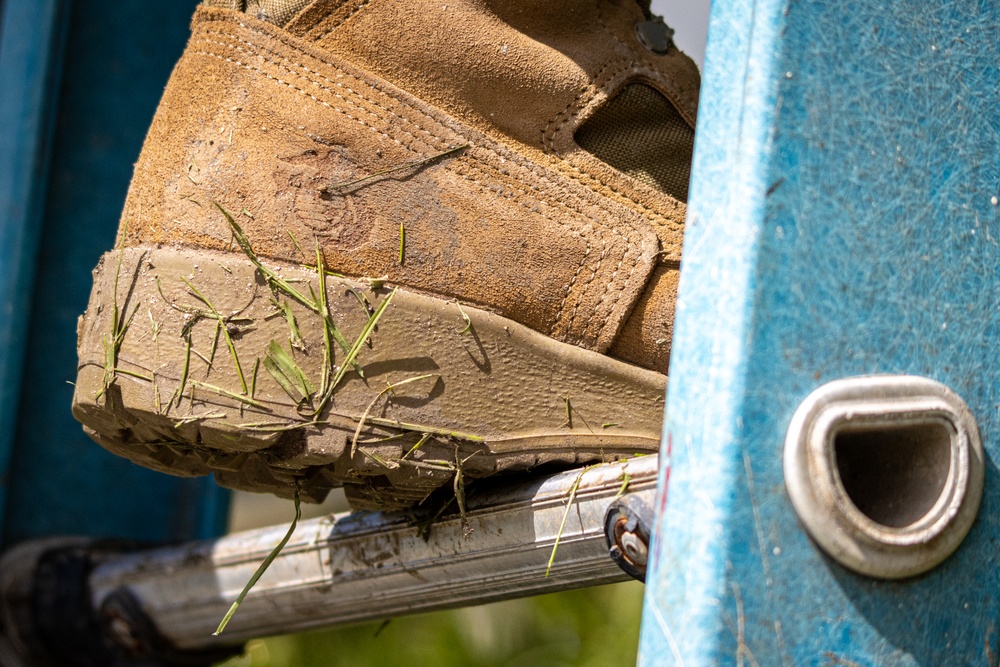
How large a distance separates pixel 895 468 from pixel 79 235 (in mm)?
1631

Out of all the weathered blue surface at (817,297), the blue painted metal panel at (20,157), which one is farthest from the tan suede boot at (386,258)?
the blue painted metal panel at (20,157)

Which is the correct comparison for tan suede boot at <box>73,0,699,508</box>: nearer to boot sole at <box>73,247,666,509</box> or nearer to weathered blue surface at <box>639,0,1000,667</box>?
boot sole at <box>73,247,666,509</box>

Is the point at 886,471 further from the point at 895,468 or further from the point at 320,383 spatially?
the point at 320,383

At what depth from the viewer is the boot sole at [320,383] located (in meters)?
0.93

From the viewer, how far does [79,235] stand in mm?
1950

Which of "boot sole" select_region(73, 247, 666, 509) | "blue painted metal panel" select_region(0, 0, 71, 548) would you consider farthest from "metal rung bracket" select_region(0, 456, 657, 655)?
"blue painted metal panel" select_region(0, 0, 71, 548)

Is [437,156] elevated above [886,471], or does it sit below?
above

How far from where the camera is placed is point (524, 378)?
990 millimetres

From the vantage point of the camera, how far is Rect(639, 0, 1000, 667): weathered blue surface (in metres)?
0.65

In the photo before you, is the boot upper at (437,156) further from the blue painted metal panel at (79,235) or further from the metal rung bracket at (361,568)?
the blue painted metal panel at (79,235)

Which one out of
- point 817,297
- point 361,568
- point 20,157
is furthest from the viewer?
point 20,157

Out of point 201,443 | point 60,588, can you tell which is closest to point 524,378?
point 201,443

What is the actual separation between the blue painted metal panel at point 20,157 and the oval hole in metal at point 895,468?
5.19 ft

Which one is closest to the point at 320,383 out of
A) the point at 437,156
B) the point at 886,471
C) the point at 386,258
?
the point at 386,258
